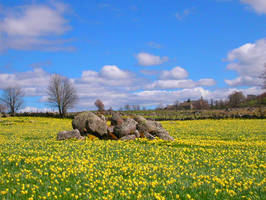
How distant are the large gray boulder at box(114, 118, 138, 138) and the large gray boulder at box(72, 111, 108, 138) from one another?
4.50ft

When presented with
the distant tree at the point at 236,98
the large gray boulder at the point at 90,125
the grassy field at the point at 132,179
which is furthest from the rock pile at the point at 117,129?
the distant tree at the point at 236,98

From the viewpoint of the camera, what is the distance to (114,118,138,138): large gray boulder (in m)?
25.8

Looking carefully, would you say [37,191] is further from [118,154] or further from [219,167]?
[219,167]

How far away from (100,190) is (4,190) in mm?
3603

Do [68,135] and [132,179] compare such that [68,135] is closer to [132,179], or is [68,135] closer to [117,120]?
[117,120]

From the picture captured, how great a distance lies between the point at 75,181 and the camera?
404 inches

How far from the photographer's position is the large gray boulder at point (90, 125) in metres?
26.8

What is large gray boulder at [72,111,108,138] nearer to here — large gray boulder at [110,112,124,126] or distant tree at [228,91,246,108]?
large gray boulder at [110,112,124,126]

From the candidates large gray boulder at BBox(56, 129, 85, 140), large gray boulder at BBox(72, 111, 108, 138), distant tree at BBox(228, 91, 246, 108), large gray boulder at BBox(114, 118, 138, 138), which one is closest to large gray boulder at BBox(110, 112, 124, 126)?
large gray boulder at BBox(114, 118, 138, 138)

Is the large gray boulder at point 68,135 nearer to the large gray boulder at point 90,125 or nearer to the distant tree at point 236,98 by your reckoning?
the large gray boulder at point 90,125

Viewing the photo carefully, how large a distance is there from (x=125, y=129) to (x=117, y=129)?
91 centimetres

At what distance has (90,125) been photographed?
27047 mm

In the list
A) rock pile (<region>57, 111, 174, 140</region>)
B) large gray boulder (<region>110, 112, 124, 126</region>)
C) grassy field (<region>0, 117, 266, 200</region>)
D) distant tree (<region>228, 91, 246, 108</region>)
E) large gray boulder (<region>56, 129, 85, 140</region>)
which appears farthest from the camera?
distant tree (<region>228, 91, 246, 108</region>)

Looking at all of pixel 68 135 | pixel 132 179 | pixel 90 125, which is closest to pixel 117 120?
pixel 90 125
